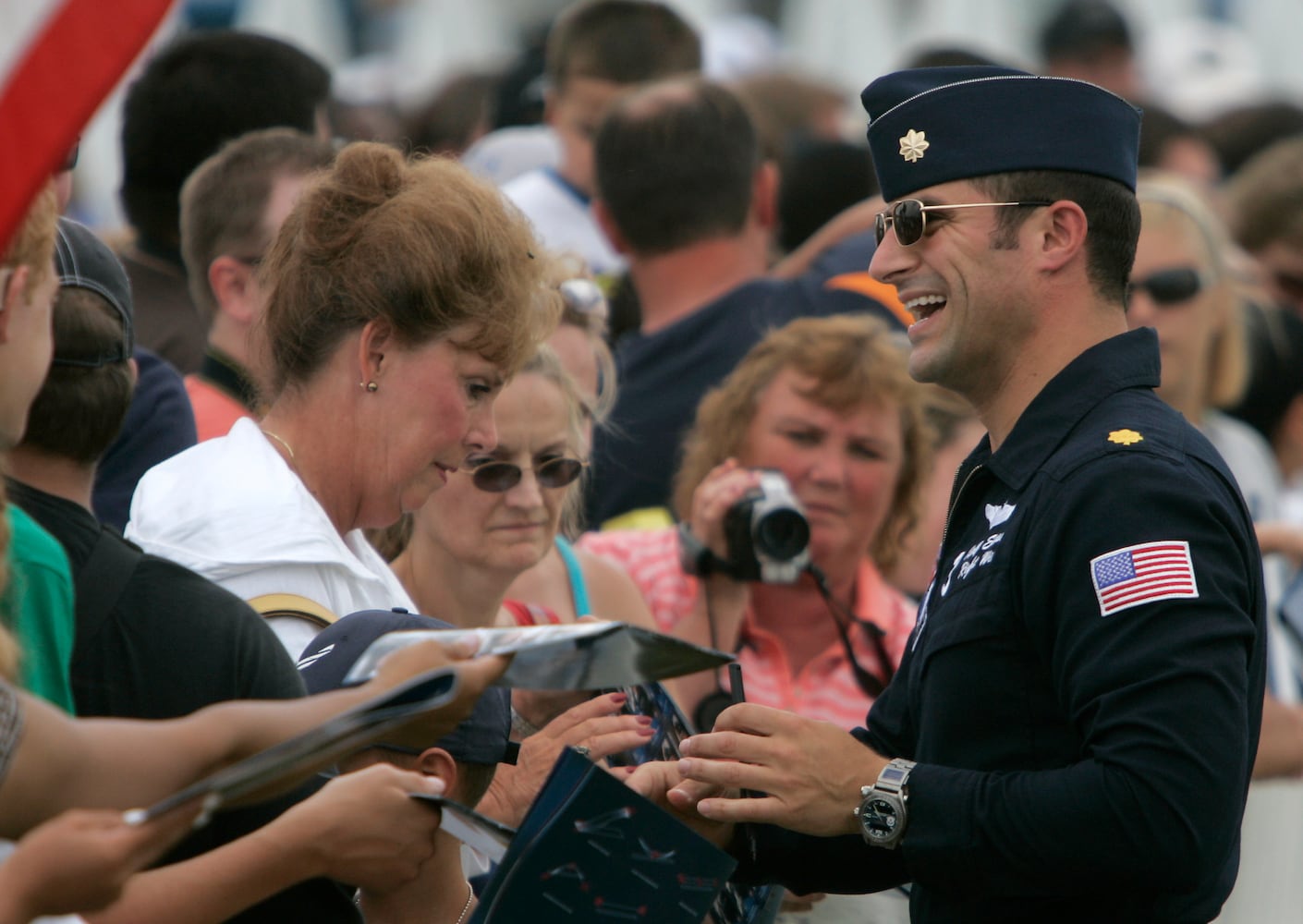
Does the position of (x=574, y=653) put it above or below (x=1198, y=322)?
above

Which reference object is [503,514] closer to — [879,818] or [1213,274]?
[879,818]

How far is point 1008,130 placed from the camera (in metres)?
2.71

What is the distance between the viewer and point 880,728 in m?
2.88

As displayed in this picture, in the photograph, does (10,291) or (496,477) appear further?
(496,477)

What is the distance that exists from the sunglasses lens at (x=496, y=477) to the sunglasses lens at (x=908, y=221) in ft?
3.70

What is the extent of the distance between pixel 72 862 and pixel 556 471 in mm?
2030

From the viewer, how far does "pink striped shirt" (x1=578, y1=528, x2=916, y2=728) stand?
4.14m

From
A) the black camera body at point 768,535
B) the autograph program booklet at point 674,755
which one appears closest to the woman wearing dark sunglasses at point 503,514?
the black camera body at point 768,535

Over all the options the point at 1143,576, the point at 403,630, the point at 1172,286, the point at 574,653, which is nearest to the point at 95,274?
the point at 403,630

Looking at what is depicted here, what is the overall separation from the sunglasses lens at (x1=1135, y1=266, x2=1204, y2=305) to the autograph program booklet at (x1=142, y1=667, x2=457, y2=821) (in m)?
3.56

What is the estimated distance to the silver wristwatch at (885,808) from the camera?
2443mm

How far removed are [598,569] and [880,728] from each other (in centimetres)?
123

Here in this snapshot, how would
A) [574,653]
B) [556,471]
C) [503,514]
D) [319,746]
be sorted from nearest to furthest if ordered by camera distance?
[319,746], [574,653], [503,514], [556,471]

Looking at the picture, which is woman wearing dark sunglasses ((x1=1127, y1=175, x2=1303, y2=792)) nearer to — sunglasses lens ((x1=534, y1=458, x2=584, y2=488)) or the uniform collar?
sunglasses lens ((x1=534, y1=458, x2=584, y2=488))
